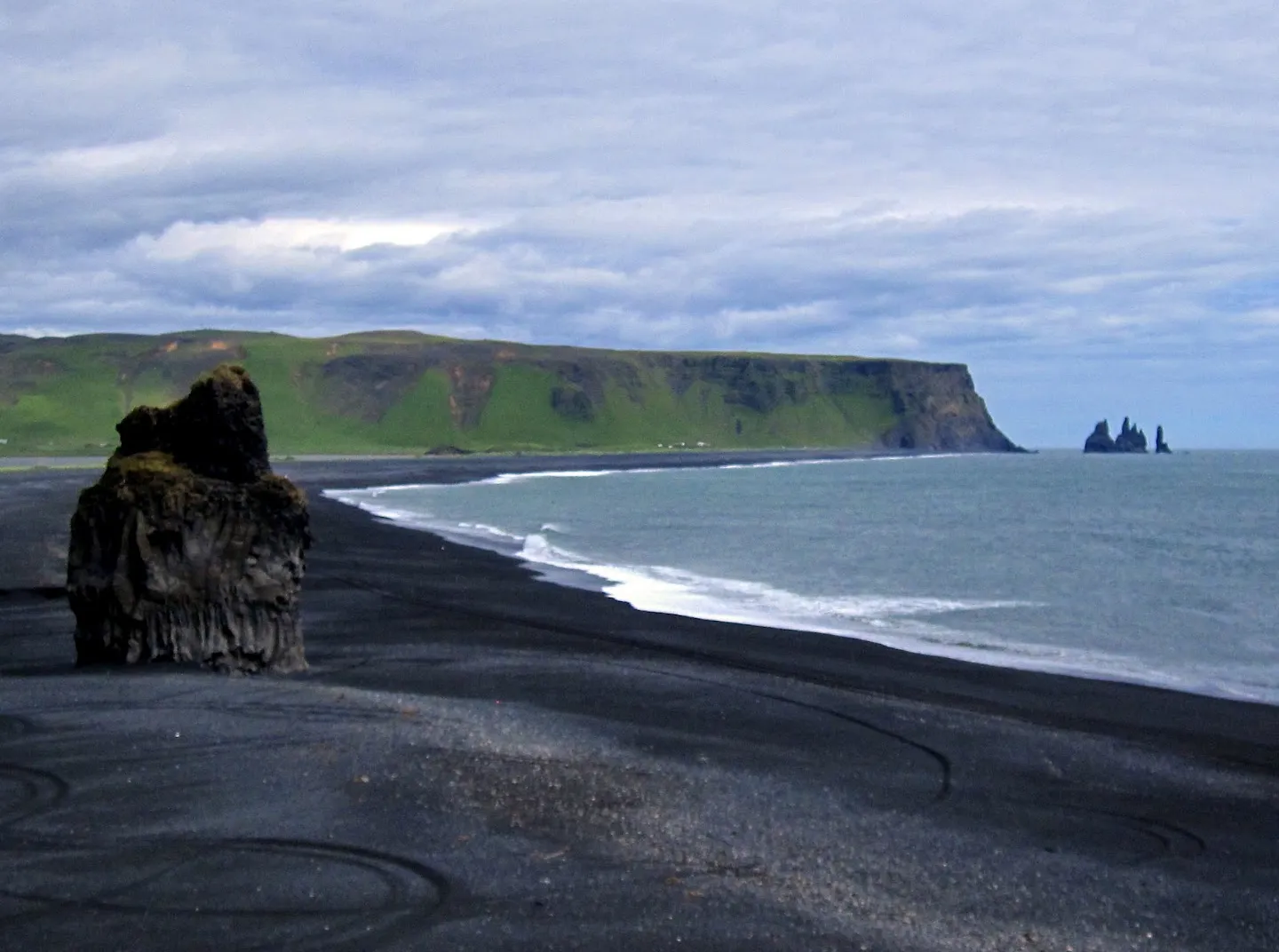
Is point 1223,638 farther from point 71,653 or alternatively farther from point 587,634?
point 71,653

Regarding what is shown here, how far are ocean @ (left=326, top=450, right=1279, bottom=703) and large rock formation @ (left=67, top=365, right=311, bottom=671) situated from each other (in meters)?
9.61

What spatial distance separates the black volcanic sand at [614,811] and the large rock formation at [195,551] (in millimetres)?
550

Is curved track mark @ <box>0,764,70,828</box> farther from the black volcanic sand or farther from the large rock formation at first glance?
the large rock formation

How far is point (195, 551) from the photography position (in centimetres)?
1460

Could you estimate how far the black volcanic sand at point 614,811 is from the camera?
740 cm

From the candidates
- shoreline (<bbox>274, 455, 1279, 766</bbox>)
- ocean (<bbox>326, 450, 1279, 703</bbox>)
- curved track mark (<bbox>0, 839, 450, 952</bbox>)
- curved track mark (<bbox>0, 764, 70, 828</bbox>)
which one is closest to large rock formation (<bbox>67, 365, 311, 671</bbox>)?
curved track mark (<bbox>0, 764, 70, 828</bbox>)

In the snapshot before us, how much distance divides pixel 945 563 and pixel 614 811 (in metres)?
30.5

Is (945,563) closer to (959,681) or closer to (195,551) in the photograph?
(959,681)

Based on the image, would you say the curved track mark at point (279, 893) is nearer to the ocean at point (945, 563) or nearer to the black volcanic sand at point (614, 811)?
the black volcanic sand at point (614, 811)

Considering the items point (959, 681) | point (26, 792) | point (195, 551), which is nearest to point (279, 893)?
point (26, 792)

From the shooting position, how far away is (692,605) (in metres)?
26.4

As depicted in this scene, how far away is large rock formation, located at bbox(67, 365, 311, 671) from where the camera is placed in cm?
1443

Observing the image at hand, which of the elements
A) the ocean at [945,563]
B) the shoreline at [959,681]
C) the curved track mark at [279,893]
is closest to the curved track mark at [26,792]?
the curved track mark at [279,893]

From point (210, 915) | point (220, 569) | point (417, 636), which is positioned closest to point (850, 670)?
point (417, 636)
